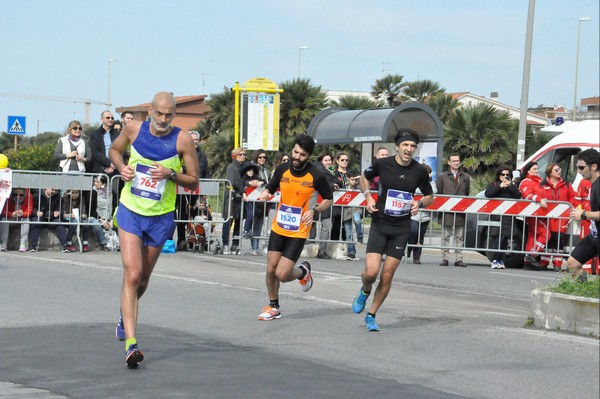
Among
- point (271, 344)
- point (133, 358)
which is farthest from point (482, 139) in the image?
point (133, 358)

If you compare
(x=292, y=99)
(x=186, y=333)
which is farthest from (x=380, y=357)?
(x=292, y=99)

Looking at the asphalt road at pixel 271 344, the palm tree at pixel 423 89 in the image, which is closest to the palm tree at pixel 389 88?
the palm tree at pixel 423 89

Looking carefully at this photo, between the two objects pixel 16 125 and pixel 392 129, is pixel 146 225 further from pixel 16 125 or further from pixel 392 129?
pixel 16 125

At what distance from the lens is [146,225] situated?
8516mm

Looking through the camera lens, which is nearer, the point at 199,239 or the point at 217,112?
the point at 199,239

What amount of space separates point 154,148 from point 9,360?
196cm

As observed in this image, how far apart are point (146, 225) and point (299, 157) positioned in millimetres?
2758

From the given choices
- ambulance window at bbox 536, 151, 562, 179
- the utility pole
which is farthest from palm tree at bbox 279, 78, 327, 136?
ambulance window at bbox 536, 151, 562, 179

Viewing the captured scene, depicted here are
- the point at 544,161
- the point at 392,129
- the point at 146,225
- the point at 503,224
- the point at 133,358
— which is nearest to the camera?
the point at 133,358

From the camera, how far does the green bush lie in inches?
402

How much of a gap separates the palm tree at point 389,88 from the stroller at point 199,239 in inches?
1511

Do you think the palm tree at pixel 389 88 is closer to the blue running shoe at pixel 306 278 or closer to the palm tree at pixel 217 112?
the palm tree at pixel 217 112

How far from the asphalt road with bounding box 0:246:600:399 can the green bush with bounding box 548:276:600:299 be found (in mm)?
460

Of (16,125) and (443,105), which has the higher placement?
(443,105)
